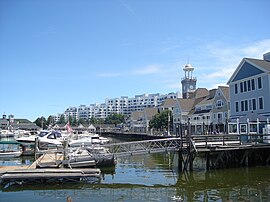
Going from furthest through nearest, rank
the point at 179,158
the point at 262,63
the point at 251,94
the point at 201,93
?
the point at 201,93, the point at 251,94, the point at 262,63, the point at 179,158

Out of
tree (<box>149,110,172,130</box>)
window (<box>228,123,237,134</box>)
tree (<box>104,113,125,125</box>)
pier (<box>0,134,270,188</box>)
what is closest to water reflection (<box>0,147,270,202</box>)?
pier (<box>0,134,270,188</box>)

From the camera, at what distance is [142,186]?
19141 mm

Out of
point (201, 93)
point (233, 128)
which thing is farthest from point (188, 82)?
point (233, 128)

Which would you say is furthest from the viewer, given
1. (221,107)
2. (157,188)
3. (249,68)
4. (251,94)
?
(221,107)

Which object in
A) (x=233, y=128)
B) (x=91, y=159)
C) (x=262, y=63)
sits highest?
(x=262, y=63)

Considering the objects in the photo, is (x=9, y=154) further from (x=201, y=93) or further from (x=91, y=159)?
(x=201, y=93)

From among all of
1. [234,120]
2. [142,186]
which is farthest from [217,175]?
[234,120]

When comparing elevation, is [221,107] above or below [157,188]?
above

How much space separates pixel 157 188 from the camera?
1864 centimetres

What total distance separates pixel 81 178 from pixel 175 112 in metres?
58.2

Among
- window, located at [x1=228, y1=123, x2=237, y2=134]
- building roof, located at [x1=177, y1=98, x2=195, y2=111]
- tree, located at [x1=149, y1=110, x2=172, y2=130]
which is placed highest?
building roof, located at [x1=177, y1=98, x2=195, y2=111]

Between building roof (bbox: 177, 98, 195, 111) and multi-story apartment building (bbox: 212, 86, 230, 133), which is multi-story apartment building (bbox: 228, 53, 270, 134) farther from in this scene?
building roof (bbox: 177, 98, 195, 111)

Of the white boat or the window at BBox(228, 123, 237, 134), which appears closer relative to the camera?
the white boat

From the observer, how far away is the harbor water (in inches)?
638
